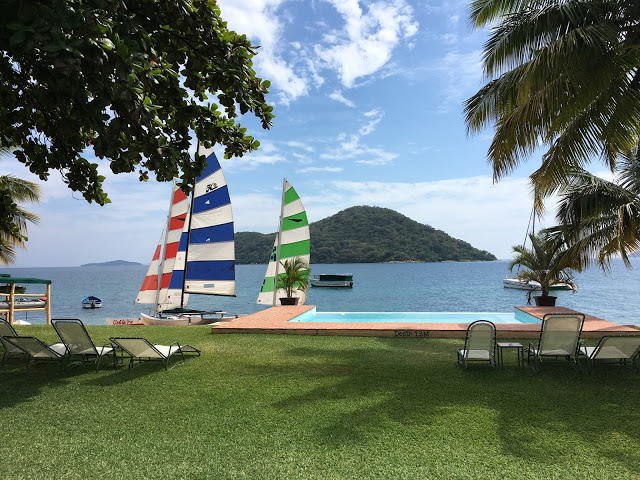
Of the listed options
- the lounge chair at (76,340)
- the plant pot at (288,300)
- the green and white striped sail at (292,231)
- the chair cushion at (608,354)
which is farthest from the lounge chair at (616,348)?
the green and white striped sail at (292,231)

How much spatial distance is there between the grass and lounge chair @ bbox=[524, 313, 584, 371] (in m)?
0.30

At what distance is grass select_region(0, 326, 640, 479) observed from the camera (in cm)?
353

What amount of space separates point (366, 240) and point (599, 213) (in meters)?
91.8

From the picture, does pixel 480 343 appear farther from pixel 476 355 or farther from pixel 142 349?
pixel 142 349

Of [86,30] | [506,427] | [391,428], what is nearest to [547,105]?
[506,427]

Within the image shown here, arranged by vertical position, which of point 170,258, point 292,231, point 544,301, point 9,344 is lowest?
point 9,344

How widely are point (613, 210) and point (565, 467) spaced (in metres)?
8.00

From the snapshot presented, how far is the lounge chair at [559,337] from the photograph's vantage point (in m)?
6.35

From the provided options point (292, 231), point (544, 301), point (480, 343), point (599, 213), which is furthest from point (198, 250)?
point (599, 213)

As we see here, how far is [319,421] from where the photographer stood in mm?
4480

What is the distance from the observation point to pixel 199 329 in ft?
36.9

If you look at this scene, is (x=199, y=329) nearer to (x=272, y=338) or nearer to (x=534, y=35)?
(x=272, y=338)

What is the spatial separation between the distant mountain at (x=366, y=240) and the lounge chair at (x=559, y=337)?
284 ft

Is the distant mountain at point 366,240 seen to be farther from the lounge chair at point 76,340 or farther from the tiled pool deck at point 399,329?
the lounge chair at point 76,340
